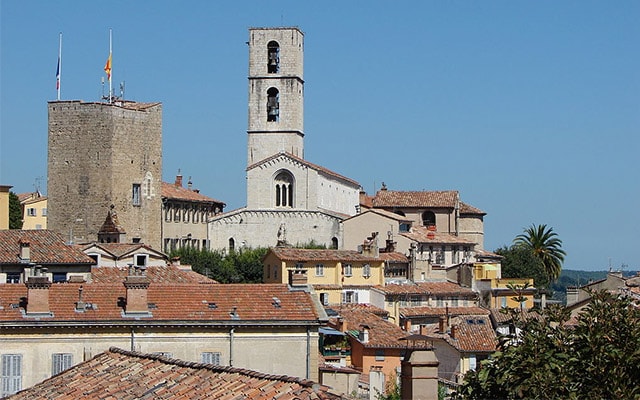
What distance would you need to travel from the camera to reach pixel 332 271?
70.4 metres

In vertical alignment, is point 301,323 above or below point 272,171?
below

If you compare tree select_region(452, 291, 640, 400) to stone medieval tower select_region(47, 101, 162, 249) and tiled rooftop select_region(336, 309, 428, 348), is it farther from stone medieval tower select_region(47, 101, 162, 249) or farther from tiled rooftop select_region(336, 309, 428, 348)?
stone medieval tower select_region(47, 101, 162, 249)

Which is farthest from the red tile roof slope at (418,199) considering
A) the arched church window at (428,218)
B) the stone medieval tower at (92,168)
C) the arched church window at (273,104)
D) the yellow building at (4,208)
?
the yellow building at (4,208)

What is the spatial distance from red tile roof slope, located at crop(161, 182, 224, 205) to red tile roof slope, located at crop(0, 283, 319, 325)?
158 ft

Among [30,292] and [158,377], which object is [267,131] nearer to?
[30,292]

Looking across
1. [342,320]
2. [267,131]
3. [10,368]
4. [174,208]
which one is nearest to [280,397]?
[10,368]

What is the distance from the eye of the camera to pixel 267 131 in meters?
95.1

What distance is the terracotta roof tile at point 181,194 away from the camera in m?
85.4

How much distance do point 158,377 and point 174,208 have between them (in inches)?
2544

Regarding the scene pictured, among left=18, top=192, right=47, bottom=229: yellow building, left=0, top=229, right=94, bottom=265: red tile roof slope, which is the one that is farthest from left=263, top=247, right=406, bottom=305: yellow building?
left=18, top=192, right=47, bottom=229: yellow building

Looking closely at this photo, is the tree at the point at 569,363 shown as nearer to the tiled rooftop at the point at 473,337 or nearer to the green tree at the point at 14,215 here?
the tiled rooftop at the point at 473,337

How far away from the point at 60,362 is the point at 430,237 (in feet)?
188

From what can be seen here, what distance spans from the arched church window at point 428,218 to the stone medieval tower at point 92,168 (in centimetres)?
2548

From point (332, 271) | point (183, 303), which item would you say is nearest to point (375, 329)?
point (332, 271)
